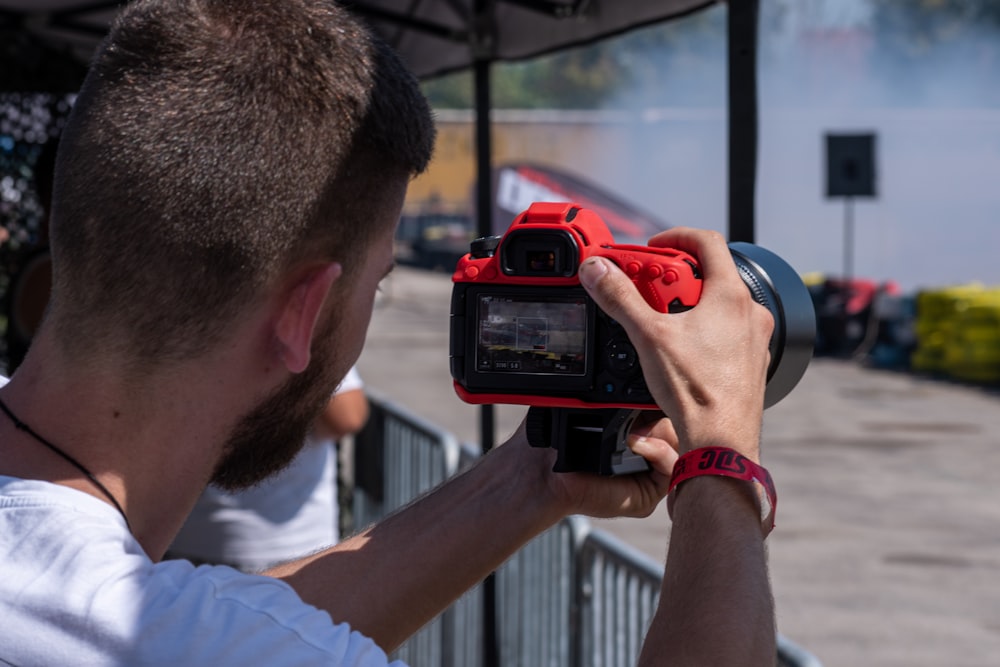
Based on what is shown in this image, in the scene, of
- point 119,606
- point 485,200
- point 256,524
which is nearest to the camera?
point 119,606

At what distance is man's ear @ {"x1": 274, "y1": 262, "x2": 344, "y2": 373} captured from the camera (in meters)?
1.20

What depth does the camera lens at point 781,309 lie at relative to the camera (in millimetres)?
1466

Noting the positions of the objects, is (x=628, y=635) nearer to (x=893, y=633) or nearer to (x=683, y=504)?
(x=683, y=504)

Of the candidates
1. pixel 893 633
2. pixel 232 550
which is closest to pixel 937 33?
pixel 893 633

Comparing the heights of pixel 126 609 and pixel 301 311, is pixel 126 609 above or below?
below

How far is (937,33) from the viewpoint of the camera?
186ft

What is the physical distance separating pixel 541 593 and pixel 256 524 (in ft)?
2.64

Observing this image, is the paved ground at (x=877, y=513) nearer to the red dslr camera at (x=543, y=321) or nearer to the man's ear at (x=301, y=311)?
the red dslr camera at (x=543, y=321)

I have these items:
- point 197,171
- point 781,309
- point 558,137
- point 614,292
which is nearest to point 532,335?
point 614,292

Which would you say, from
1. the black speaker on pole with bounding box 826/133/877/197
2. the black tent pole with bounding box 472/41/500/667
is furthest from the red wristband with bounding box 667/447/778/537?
the black speaker on pole with bounding box 826/133/877/197

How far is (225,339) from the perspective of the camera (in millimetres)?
1180

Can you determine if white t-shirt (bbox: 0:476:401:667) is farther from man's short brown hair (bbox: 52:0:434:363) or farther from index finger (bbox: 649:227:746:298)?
index finger (bbox: 649:227:746:298)

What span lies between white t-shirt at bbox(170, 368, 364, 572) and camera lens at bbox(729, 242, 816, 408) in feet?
6.38

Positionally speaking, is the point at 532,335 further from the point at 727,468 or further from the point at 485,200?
the point at 485,200
